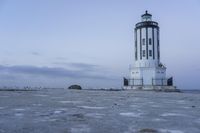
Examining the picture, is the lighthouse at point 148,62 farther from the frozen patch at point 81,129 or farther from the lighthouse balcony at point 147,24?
the frozen patch at point 81,129

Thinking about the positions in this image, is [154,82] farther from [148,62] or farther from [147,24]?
[147,24]

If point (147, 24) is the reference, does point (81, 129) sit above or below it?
below

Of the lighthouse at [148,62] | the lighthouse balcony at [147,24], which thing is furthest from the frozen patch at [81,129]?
the lighthouse balcony at [147,24]

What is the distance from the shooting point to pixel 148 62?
2707 inches

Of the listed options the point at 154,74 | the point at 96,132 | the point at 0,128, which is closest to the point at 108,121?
the point at 96,132

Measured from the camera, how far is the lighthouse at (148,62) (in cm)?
6831

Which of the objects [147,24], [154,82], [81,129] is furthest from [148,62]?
[81,129]

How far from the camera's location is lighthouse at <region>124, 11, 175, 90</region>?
224 ft

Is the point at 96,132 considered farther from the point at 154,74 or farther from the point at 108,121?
the point at 154,74

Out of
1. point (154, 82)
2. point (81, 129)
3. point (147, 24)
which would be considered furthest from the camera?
point (147, 24)

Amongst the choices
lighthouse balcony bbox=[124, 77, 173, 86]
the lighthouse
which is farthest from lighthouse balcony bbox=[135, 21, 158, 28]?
lighthouse balcony bbox=[124, 77, 173, 86]

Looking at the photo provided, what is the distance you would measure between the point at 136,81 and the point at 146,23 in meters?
13.8

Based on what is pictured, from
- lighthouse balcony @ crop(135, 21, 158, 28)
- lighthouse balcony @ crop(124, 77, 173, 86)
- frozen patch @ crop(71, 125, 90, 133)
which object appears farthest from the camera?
lighthouse balcony @ crop(135, 21, 158, 28)

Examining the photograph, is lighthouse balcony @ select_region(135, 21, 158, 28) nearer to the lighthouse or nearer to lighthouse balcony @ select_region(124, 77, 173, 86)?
the lighthouse
